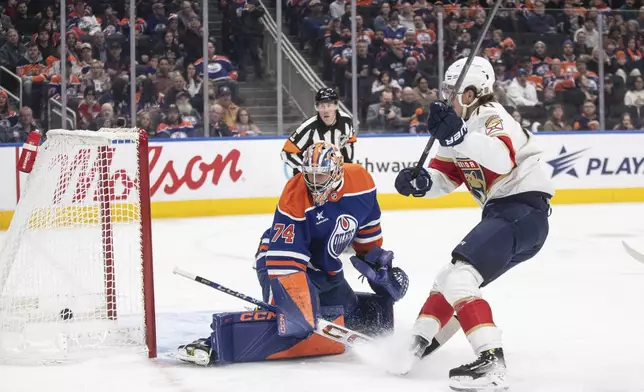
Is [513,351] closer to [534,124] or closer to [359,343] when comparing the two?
[359,343]

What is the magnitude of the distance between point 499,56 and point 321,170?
680cm

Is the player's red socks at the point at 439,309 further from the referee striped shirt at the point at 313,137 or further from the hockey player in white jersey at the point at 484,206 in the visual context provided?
the referee striped shirt at the point at 313,137

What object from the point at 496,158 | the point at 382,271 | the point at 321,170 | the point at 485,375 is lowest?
the point at 485,375

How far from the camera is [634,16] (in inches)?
409

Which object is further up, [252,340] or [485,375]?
[485,375]

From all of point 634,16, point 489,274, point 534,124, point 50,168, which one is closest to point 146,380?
point 50,168

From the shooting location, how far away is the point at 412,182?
3.70m

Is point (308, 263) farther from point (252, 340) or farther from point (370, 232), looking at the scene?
point (252, 340)

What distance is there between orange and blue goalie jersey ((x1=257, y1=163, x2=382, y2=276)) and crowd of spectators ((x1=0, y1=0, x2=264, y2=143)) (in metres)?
4.95

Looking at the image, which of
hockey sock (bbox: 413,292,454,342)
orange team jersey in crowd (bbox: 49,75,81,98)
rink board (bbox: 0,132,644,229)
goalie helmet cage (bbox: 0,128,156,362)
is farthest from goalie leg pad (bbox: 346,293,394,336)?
orange team jersey in crowd (bbox: 49,75,81,98)

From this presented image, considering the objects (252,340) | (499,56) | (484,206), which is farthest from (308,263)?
(499,56)

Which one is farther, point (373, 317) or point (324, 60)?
point (324, 60)

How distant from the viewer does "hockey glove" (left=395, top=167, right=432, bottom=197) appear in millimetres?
3681

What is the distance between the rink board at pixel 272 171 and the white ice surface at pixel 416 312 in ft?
2.16
